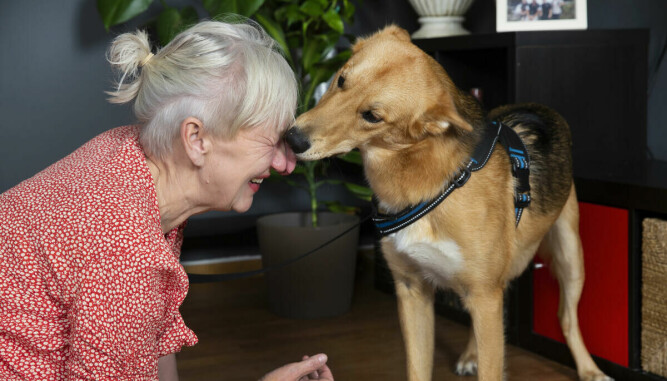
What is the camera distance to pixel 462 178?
1.81 meters

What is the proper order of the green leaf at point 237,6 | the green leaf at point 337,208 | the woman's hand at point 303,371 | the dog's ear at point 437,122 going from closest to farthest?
the woman's hand at point 303,371 < the dog's ear at point 437,122 < the green leaf at point 237,6 < the green leaf at point 337,208

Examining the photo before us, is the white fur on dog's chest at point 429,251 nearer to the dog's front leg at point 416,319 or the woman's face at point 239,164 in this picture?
the dog's front leg at point 416,319

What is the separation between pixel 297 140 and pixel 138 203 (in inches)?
16.5

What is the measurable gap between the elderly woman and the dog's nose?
0.05 m

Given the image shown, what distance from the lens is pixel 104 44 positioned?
3217mm

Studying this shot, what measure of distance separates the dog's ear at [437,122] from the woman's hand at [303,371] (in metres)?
0.54

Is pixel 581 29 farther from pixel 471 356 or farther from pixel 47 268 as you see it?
pixel 47 268

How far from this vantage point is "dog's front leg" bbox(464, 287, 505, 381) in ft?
6.18

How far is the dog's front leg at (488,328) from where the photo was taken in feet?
6.18

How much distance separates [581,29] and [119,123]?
6.00 feet

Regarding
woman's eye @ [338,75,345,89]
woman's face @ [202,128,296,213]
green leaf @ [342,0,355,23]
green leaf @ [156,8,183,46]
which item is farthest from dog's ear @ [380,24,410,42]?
green leaf @ [156,8,183,46]

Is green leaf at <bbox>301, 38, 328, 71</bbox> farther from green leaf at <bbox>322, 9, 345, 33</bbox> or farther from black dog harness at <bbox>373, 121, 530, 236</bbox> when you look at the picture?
black dog harness at <bbox>373, 121, 530, 236</bbox>

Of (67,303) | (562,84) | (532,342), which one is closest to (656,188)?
(562,84)

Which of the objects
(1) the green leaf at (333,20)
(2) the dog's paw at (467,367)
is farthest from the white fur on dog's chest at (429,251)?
(1) the green leaf at (333,20)
